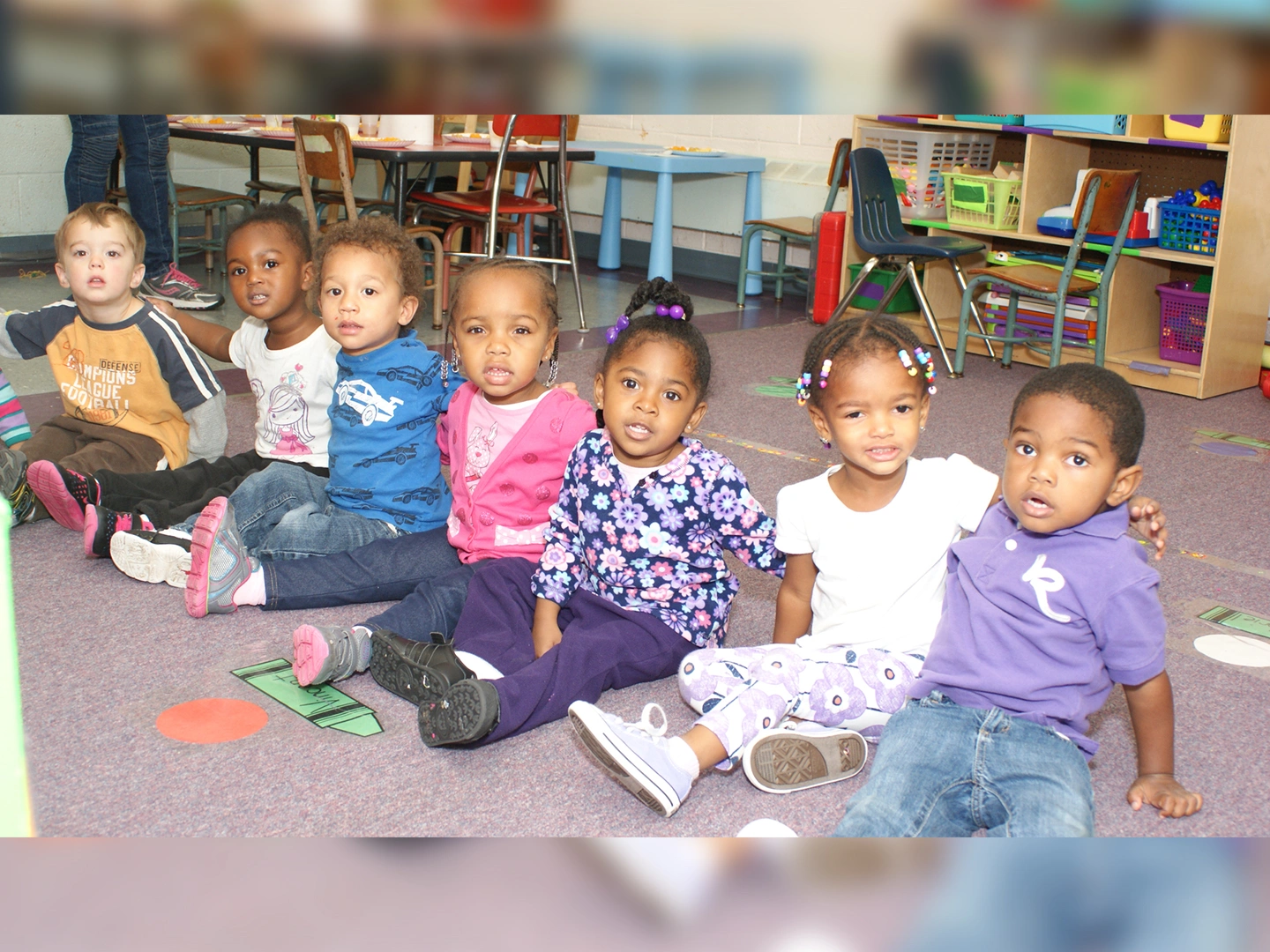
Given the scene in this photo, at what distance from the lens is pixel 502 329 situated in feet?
6.70

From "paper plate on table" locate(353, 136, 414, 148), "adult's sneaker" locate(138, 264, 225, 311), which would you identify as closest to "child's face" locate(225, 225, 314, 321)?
"paper plate on table" locate(353, 136, 414, 148)

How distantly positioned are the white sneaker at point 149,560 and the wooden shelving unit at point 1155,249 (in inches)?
117

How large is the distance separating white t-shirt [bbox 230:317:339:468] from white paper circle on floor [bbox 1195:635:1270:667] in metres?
1.72

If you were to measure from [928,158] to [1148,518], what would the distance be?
140 inches

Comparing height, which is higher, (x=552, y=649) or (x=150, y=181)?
(x=150, y=181)

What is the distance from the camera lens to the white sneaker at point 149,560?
2.22m

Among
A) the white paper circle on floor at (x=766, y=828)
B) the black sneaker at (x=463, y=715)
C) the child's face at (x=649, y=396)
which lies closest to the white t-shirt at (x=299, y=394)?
the child's face at (x=649, y=396)

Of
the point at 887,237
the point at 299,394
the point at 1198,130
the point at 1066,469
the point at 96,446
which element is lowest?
the point at 96,446

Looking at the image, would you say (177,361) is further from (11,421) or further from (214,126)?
(214,126)

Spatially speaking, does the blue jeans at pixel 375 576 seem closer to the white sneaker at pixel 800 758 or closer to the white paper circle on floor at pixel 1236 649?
the white sneaker at pixel 800 758

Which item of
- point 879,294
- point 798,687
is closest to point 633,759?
point 798,687

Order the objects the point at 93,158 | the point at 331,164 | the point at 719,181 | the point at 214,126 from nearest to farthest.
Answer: the point at 331,164 < the point at 93,158 < the point at 214,126 < the point at 719,181

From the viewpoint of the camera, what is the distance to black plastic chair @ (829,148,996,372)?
4363 millimetres
